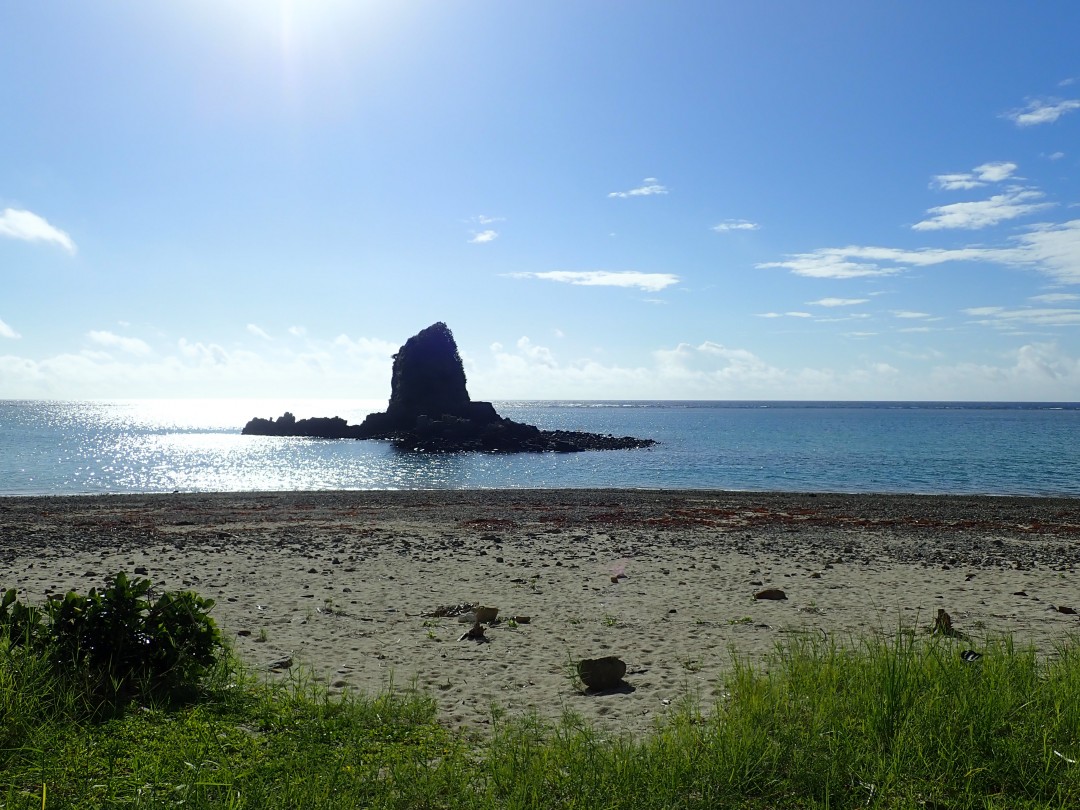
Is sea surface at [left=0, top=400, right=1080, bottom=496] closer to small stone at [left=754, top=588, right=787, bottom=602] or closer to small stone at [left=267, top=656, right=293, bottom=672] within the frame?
small stone at [left=754, top=588, right=787, bottom=602]

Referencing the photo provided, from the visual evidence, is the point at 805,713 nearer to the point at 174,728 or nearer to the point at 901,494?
the point at 174,728

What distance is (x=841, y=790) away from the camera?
5.37 metres

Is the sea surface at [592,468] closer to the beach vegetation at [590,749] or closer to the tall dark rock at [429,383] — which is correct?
the tall dark rock at [429,383]

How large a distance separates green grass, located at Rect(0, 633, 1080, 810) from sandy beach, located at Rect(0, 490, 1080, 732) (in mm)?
1193

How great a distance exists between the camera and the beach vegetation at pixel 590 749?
5234 millimetres

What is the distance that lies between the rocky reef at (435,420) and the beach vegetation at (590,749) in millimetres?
87219

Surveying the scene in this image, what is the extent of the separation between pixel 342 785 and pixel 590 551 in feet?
49.3

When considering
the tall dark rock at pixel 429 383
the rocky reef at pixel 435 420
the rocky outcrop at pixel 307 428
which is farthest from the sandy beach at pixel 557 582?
the rocky outcrop at pixel 307 428

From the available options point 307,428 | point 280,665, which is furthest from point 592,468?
point 307,428

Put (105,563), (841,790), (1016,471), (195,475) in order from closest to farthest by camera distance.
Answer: (841,790), (105,563), (1016,471), (195,475)

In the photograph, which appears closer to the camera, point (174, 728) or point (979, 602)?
point (174, 728)

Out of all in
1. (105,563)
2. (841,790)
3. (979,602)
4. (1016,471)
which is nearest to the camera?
(841,790)

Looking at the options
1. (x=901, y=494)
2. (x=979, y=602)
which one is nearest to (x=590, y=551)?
(x=979, y=602)

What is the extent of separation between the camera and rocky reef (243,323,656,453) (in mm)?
98125
